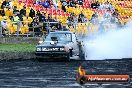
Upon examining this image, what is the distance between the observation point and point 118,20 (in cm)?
3456

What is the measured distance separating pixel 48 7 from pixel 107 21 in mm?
4549

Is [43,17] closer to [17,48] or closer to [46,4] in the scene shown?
[46,4]

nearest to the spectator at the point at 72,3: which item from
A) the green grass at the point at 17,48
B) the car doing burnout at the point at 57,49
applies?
the green grass at the point at 17,48

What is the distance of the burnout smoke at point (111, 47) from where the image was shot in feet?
80.8

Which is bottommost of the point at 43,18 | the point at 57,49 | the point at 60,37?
the point at 57,49

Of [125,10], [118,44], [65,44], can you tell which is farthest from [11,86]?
[125,10]

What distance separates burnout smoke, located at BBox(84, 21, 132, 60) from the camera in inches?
970

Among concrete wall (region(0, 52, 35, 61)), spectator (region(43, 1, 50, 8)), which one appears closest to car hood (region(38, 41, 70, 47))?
concrete wall (region(0, 52, 35, 61))

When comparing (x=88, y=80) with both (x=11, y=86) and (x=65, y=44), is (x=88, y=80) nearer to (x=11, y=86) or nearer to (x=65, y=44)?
(x=11, y=86)

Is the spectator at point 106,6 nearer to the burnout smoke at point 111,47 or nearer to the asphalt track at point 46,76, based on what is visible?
the burnout smoke at point 111,47

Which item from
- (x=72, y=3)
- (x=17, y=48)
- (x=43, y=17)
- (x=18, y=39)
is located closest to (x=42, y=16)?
(x=43, y=17)

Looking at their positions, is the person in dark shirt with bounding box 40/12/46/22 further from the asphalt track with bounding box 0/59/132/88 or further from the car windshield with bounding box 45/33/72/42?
the asphalt track with bounding box 0/59/132/88

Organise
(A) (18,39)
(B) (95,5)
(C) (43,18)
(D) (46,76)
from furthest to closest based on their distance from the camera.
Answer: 1. (B) (95,5)
2. (C) (43,18)
3. (A) (18,39)
4. (D) (46,76)

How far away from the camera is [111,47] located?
26500mm
